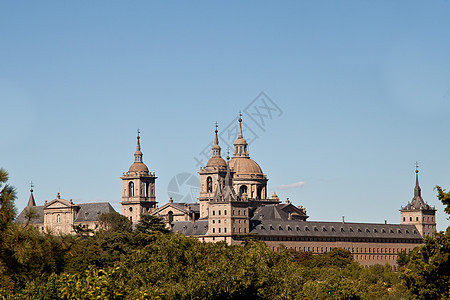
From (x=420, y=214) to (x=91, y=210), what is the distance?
2272 inches

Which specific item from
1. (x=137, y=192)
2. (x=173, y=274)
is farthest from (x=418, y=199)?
(x=173, y=274)

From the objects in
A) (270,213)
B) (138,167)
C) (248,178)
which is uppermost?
(138,167)

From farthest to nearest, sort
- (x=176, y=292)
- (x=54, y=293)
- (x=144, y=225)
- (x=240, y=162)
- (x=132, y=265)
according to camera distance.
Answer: (x=240, y=162) < (x=144, y=225) < (x=132, y=265) < (x=176, y=292) < (x=54, y=293)

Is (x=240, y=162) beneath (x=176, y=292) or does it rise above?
above

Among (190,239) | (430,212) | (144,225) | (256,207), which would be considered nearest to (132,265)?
(190,239)

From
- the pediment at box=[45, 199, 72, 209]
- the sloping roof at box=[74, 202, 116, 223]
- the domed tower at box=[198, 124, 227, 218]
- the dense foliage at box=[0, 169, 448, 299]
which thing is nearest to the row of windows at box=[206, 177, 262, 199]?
the domed tower at box=[198, 124, 227, 218]

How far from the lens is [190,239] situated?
→ 66.4 metres

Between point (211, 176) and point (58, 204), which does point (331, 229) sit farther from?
point (58, 204)

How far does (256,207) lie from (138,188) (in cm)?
2034

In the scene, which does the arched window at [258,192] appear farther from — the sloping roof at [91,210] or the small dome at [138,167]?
the sloping roof at [91,210]

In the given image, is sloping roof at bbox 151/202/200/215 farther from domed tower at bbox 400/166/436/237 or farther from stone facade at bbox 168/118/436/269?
domed tower at bbox 400/166/436/237

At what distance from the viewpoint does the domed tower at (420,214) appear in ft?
556

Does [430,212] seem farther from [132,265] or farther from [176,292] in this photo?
[176,292]

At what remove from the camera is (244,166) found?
555 feet
